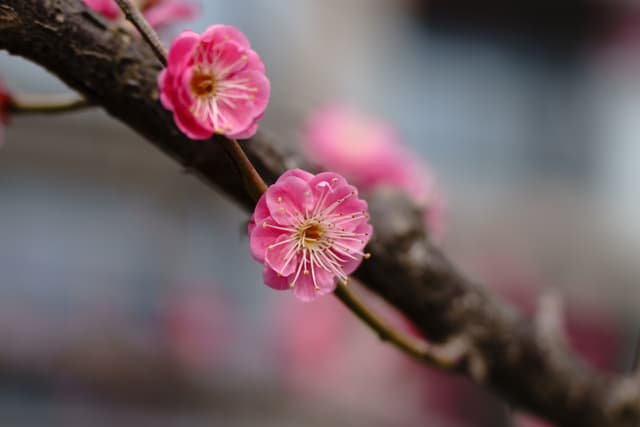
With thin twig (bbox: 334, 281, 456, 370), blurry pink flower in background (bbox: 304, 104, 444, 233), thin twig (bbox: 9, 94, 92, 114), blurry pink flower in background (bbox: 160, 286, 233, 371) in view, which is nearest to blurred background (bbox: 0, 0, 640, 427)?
blurry pink flower in background (bbox: 160, 286, 233, 371)

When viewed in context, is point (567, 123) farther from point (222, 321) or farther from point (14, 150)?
point (14, 150)

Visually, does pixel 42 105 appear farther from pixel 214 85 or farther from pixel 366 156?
pixel 366 156

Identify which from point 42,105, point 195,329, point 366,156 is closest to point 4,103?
point 42,105

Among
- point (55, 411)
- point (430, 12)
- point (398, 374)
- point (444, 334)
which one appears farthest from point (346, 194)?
point (430, 12)

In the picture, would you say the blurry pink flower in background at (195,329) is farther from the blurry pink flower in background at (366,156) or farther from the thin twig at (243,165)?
the thin twig at (243,165)

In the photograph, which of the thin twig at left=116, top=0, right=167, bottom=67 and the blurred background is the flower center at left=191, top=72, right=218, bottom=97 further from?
the blurred background
